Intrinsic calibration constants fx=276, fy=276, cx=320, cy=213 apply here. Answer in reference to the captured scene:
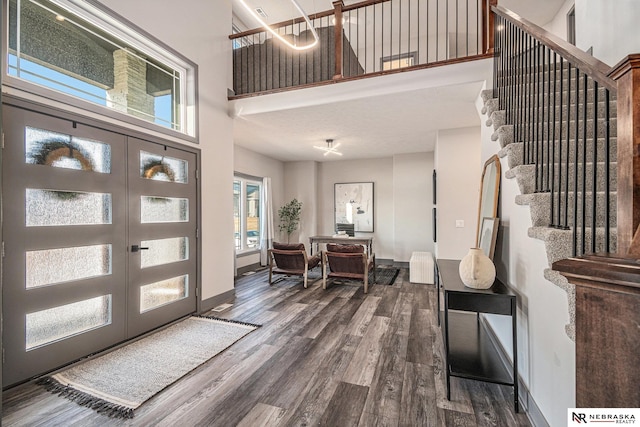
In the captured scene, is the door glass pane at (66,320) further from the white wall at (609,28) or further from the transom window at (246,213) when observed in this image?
the white wall at (609,28)

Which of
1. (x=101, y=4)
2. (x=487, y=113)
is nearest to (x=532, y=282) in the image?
(x=487, y=113)

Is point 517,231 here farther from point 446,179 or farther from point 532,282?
point 446,179

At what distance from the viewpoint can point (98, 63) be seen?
2717mm

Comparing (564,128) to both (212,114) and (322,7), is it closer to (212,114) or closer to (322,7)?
(212,114)

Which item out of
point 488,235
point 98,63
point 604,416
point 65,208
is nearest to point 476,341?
point 488,235

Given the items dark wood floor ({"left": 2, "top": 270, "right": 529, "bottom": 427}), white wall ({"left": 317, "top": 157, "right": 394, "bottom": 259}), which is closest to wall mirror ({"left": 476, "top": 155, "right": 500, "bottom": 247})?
dark wood floor ({"left": 2, "top": 270, "right": 529, "bottom": 427})

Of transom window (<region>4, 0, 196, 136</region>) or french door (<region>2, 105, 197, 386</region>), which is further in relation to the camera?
transom window (<region>4, 0, 196, 136</region>)

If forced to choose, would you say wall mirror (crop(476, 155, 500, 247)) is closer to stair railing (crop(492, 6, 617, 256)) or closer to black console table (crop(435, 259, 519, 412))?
stair railing (crop(492, 6, 617, 256))

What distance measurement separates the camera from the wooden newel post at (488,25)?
10.5ft

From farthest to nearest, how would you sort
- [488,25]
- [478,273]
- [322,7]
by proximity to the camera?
[322,7] < [488,25] < [478,273]

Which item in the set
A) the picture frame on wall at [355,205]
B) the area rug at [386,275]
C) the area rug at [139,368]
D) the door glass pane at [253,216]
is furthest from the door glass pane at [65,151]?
the picture frame on wall at [355,205]

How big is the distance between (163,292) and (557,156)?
406cm

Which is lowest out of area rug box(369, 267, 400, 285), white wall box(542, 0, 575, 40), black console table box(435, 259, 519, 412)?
area rug box(369, 267, 400, 285)

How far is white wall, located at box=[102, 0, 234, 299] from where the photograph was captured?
347cm
